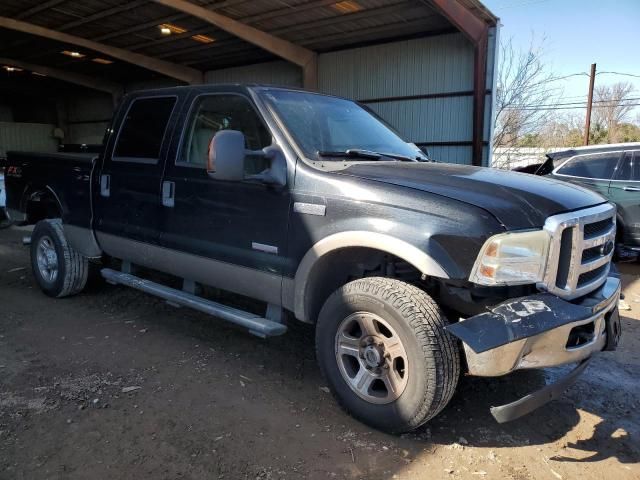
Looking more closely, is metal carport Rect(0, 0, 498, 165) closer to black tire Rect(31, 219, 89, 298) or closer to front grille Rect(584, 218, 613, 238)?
black tire Rect(31, 219, 89, 298)

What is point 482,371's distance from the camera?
2557mm

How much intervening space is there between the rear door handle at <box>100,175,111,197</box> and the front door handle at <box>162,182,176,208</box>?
2.83 ft

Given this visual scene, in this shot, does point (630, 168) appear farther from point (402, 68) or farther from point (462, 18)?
point (402, 68)

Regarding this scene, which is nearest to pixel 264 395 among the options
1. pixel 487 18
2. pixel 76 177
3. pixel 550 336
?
pixel 550 336

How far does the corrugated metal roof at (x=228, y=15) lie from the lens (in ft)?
41.6

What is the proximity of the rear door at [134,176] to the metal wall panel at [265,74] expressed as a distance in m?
12.1

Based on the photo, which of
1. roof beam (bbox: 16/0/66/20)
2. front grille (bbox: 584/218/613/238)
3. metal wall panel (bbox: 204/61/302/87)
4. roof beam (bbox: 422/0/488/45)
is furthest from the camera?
metal wall panel (bbox: 204/61/302/87)

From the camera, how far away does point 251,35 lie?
14328 millimetres

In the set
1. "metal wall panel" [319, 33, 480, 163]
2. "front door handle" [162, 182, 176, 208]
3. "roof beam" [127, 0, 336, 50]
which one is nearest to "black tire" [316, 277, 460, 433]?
"front door handle" [162, 182, 176, 208]

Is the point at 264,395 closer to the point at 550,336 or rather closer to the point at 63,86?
the point at 550,336

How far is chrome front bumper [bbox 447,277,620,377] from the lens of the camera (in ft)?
8.11

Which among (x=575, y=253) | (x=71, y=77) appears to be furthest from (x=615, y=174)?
(x=71, y=77)

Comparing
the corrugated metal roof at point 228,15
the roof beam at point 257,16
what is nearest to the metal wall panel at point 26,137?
the corrugated metal roof at point 228,15

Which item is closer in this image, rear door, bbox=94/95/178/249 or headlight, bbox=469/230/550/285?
headlight, bbox=469/230/550/285
